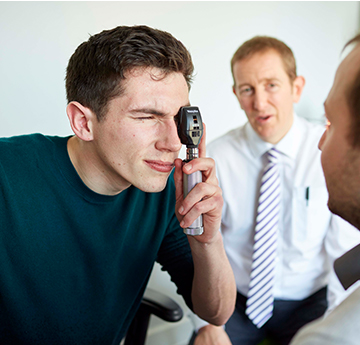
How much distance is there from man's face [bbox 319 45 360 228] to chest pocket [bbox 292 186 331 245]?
1.01m

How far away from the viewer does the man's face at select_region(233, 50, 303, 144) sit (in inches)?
67.4

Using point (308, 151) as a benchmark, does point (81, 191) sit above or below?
above

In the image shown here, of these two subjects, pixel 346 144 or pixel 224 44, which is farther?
pixel 224 44

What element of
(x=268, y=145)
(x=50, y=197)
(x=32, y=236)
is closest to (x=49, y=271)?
(x=32, y=236)

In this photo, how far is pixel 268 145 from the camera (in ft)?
5.73

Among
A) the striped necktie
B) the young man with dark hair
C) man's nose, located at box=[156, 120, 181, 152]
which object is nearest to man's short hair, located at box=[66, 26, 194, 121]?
the young man with dark hair

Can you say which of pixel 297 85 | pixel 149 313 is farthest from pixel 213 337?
pixel 297 85

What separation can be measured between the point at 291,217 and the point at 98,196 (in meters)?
0.99

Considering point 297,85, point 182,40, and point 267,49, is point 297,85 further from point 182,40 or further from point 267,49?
point 182,40

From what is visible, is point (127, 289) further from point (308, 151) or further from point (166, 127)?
point (308, 151)

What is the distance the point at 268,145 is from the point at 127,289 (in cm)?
94

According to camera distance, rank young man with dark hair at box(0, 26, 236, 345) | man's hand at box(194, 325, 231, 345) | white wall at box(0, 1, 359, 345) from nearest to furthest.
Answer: young man with dark hair at box(0, 26, 236, 345), white wall at box(0, 1, 359, 345), man's hand at box(194, 325, 231, 345)

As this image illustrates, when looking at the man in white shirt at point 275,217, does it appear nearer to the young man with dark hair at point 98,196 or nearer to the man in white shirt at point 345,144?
the young man with dark hair at point 98,196

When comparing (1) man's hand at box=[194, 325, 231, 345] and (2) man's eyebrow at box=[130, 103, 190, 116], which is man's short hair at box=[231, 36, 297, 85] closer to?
(2) man's eyebrow at box=[130, 103, 190, 116]
